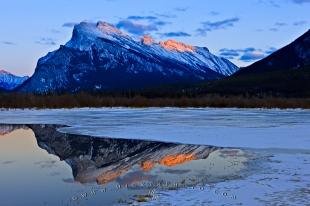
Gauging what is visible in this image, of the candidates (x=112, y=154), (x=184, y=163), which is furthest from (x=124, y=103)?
(x=184, y=163)

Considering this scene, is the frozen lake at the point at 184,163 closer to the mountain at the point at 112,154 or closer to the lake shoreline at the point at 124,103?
the mountain at the point at 112,154

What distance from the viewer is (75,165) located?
56.6ft

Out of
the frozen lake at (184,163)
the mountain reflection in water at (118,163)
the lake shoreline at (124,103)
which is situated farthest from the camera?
the lake shoreline at (124,103)

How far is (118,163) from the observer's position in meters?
17.4

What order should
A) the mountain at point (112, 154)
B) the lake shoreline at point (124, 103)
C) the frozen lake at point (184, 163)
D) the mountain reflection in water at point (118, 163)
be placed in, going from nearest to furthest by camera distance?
1. the frozen lake at point (184, 163)
2. the mountain reflection in water at point (118, 163)
3. the mountain at point (112, 154)
4. the lake shoreline at point (124, 103)

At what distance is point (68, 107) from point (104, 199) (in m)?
50.9

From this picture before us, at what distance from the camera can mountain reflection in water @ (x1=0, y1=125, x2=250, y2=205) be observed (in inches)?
511

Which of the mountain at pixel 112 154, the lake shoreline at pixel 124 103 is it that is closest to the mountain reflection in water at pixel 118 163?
the mountain at pixel 112 154

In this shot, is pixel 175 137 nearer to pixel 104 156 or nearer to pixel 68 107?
pixel 104 156

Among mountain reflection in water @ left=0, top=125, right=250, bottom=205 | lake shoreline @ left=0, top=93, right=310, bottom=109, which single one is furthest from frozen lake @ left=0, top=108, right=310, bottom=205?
lake shoreline @ left=0, top=93, right=310, bottom=109

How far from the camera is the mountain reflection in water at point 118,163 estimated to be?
42.5 ft

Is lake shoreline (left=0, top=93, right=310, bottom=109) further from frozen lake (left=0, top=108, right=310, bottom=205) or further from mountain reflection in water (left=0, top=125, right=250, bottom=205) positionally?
mountain reflection in water (left=0, top=125, right=250, bottom=205)

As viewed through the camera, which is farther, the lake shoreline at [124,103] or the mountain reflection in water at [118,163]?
the lake shoreline at [124,103]

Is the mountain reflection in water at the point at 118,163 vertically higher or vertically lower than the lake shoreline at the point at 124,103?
lower
